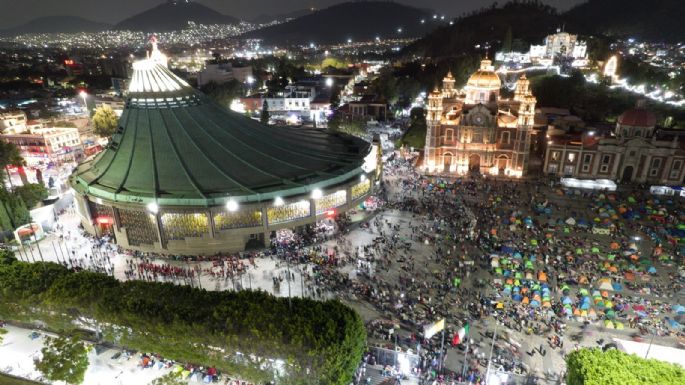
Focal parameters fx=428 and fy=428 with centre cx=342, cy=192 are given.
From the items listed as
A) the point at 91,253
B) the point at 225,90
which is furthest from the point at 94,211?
the point at 225,90

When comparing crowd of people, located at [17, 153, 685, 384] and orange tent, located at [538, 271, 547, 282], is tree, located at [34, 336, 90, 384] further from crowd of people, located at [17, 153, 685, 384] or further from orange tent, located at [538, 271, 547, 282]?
orange tent, located at [538, 271, 547, 282]

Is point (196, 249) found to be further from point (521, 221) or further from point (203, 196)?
point (521, 221)

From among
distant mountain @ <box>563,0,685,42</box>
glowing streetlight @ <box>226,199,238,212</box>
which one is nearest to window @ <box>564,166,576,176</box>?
glowing streetlight @ <box>226,199,238,212</box>

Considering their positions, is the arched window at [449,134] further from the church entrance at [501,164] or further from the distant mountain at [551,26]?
the distant mountain at [551,26]

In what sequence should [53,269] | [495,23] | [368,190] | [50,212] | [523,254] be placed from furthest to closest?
→ [495,23] < [368,190] < [50,212] < [523,254] < [53,269]

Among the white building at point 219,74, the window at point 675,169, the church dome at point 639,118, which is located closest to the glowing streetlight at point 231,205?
the church dome at point 639,118

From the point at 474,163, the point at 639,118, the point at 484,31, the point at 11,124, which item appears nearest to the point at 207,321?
the point at 474,163
